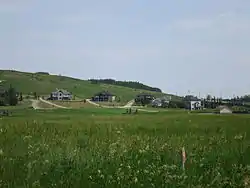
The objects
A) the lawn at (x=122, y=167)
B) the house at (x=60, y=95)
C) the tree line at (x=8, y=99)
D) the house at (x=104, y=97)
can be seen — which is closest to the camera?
the lawn at (x=122, y=167)

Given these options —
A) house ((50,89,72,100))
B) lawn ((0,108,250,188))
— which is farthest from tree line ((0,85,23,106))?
lawn ((0,108,250,188))

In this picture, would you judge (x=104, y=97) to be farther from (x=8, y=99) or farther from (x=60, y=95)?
(x=8, y=99)

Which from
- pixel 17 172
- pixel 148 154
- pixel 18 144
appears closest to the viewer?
pixel 17 172

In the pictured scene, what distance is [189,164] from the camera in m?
10.2

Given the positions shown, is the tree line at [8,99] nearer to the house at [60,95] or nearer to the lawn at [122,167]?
the house at [60,95]

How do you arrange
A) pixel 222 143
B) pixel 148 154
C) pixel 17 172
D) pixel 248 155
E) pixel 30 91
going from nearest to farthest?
pixel 17 172 → pixel 148 154 → pixel 248 155 → pixel 222 143 → pixel 30 91

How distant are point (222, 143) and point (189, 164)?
3.93 meters

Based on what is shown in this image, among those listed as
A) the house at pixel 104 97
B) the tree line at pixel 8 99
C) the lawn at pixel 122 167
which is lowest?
the lawn at pixel 122 167

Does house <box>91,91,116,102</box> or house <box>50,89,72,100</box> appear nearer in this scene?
house <box>50,89,72,100</box>

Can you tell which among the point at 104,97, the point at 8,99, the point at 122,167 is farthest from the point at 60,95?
the point at 122,167

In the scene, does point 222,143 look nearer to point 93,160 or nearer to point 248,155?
point 248,155

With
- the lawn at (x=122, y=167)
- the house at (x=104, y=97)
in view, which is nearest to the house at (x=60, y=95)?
the house at (x=104, y=97)

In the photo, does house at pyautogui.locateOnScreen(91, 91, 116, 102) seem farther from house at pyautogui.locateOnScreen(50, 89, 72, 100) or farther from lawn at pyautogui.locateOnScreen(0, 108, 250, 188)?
lawn at pyautogui.locateOnScreen(0, 108, 250, 188)

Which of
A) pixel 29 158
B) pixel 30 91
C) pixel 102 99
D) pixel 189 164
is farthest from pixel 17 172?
pixel 30 91
